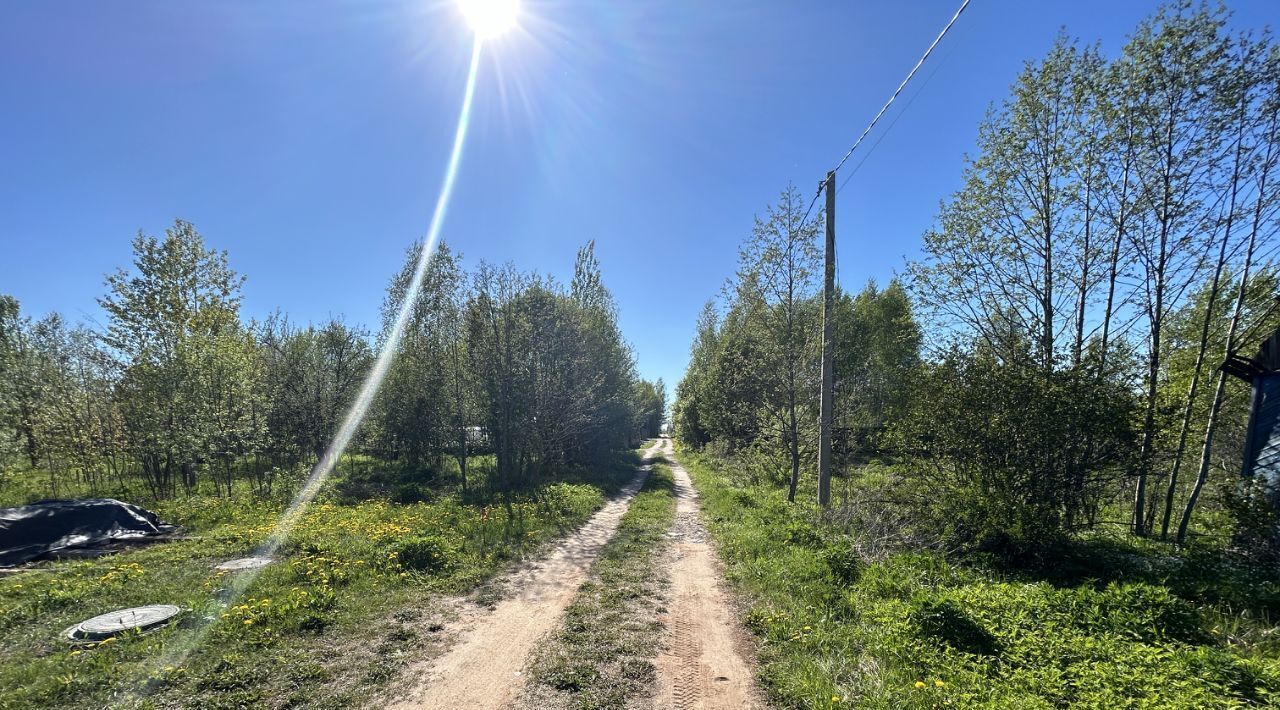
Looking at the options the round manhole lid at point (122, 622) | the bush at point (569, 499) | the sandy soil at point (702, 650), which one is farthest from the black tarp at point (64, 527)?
the sandy soil at point (702, 650)

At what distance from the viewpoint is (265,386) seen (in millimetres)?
18516

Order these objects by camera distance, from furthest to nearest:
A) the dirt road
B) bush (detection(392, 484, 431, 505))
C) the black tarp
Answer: bush (detection(392, 484, 431, 505)), the black tarp, the dirt road

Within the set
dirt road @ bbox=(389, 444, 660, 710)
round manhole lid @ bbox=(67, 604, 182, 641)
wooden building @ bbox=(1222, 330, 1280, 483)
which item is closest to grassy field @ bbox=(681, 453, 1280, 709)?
dirt road @ bbox=(389, 444, 660, 710)

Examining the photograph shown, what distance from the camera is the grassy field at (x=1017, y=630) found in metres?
3.75

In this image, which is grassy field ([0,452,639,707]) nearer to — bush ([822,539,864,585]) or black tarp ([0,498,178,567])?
black tarp ([0,498,178,567])

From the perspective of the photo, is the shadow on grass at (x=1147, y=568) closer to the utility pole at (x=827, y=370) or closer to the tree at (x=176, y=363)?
the utility pole at (x=827, y=370)

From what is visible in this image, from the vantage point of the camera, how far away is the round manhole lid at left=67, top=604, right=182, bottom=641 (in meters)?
5.15

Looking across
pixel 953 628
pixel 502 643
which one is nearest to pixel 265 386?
pixel 502 643

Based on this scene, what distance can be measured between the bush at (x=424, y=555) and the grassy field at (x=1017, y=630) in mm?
5229

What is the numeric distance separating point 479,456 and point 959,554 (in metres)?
23.7

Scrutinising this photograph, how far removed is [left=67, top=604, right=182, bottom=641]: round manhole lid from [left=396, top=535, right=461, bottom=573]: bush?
290 centimetres

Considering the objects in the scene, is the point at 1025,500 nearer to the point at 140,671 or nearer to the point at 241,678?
the point at 241,678

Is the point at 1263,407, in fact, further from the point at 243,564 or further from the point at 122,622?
the point at 243,564

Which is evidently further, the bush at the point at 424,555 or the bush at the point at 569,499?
the bush at the point at 569,499
